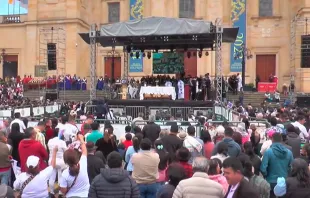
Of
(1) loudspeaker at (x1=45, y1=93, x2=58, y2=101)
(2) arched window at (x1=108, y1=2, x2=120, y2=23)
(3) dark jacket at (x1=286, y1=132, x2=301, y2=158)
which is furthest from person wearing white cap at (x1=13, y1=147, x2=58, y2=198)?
(2) arched window at (x1=108, y1=2, x2=120, y2=23)

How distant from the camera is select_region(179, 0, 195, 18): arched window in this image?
3456 centimetres

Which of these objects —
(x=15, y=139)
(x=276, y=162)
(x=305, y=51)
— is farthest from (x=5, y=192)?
(x=305, y=51)

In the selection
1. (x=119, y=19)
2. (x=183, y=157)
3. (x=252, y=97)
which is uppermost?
(x=119, y=19)

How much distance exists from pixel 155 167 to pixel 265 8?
1182 inches

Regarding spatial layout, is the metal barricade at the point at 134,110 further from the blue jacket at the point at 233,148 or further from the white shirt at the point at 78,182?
the white shirt at the point at 78,182

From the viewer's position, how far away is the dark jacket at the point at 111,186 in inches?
193

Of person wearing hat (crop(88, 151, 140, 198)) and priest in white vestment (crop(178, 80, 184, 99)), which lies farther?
priest in white vestment (crop(178, 80, 184, 99))

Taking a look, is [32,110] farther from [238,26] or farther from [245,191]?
[238,26]

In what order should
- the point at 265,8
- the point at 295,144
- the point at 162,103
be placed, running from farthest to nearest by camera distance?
1. the point at 265,8
2. the point at 162,103
3. the point at 295,144

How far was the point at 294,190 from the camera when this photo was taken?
4.97 m

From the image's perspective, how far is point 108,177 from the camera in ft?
16.1

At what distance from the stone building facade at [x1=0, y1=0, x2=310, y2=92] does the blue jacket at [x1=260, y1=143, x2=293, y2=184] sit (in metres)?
25.6

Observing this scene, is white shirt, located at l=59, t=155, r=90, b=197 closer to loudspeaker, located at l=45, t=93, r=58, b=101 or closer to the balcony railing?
loudspeaker, located at l=45, t=93, r=58, b=101

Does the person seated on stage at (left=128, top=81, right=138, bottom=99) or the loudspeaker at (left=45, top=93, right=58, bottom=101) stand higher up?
the person seated on stage at (left=128, top=81, right=138, bottom=99)
